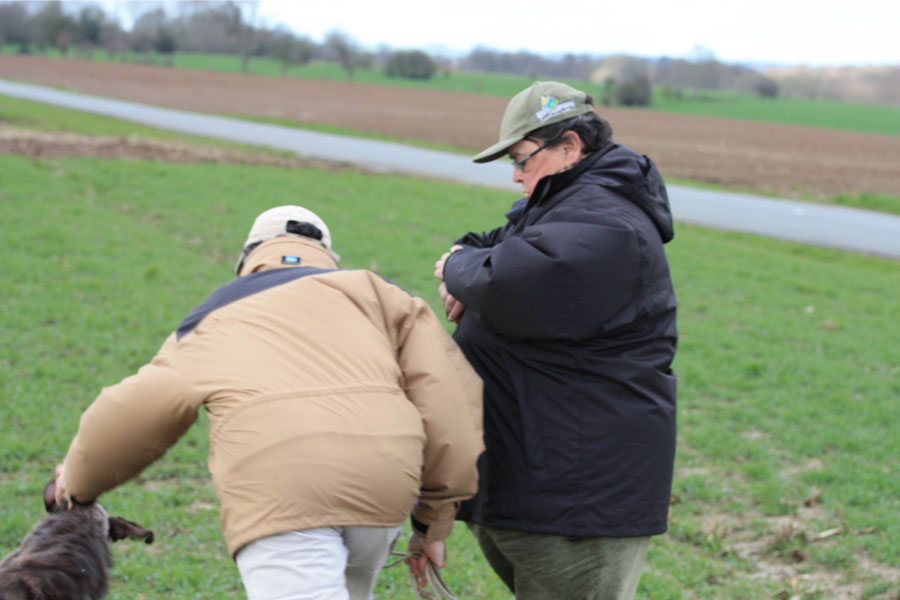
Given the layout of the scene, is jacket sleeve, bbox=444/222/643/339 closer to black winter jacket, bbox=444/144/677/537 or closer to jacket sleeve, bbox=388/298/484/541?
black winter jacket, bbox=444/144/677/537

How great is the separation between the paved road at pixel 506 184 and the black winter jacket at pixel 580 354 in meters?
13.7

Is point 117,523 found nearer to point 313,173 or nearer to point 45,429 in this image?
point 45,429

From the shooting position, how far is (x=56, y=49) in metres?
104

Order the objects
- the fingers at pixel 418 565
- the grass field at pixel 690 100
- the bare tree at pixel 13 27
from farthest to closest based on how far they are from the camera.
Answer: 1. the bare tree at pixel 13 27
2. the grass field at pixel 690 100
3. the fingers at pixel 418 565

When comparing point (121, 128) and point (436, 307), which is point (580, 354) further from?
point (121, 128)

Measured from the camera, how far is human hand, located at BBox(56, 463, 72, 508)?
8.39ft

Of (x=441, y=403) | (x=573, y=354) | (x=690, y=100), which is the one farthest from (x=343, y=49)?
(x=441, y=403)

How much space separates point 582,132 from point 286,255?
995mm

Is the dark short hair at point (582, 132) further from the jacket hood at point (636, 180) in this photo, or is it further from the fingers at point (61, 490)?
the fingers at point (61, 490)

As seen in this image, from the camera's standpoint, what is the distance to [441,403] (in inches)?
91.7

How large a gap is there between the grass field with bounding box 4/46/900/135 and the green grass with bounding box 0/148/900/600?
1940 inches

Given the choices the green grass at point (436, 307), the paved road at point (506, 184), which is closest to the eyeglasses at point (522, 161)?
the green grass at point (436, 307)

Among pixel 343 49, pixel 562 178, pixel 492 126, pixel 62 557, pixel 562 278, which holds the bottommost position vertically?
pixel 62 557

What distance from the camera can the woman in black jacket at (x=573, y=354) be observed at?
96.2 inches
